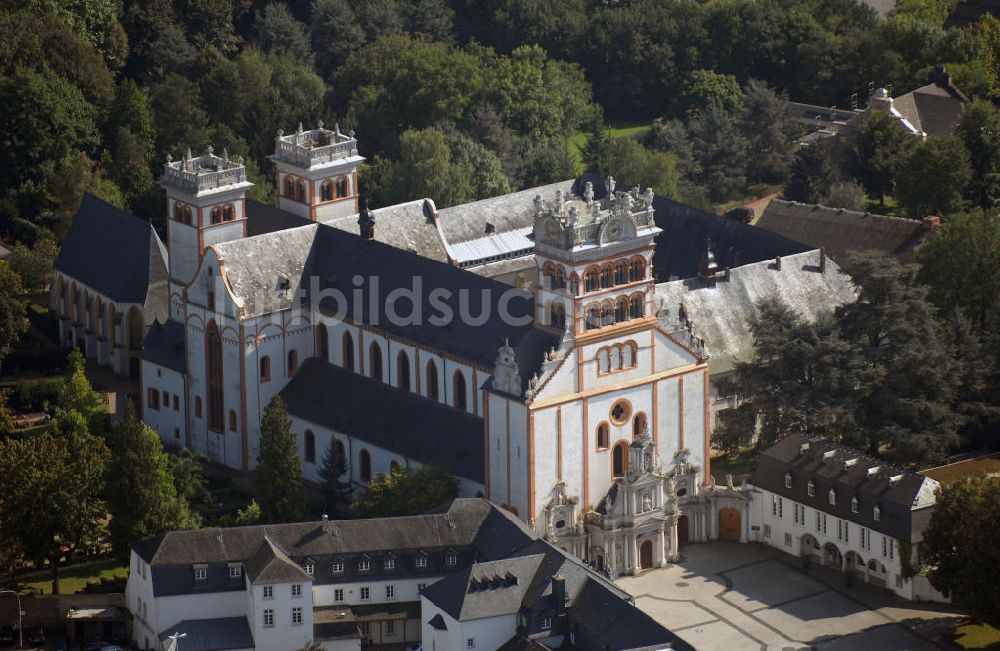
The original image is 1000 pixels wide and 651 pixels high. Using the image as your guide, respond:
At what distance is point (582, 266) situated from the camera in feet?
453

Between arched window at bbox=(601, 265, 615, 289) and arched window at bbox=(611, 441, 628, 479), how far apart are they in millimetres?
9193

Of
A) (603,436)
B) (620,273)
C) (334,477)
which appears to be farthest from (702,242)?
(334,477)

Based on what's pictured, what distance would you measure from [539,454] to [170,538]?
69.3 feet

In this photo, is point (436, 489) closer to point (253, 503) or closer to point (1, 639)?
point (253, 503)

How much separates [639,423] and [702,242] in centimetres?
3082

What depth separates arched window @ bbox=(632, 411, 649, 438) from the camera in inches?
5610

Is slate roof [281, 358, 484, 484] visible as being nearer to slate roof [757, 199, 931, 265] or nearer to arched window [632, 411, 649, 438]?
arched window [632, 411, 649, 438]

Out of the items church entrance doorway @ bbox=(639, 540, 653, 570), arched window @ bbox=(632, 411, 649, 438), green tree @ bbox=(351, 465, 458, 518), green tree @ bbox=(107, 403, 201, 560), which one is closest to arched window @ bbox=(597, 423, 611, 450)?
arched window @ bbox=(632, 411, 649, 438)

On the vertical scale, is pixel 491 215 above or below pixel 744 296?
above

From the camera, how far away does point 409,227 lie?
165 metres

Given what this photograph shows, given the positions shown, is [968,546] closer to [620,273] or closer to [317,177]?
[620,273]

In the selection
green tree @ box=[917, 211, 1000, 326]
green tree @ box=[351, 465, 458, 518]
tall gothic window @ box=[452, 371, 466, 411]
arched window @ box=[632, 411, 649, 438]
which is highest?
green tree @ box=[917, 211, 1000, 326]

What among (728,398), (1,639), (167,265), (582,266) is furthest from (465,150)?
(1,639)

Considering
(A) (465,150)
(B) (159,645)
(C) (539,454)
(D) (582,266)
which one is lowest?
(B) (159,645)
